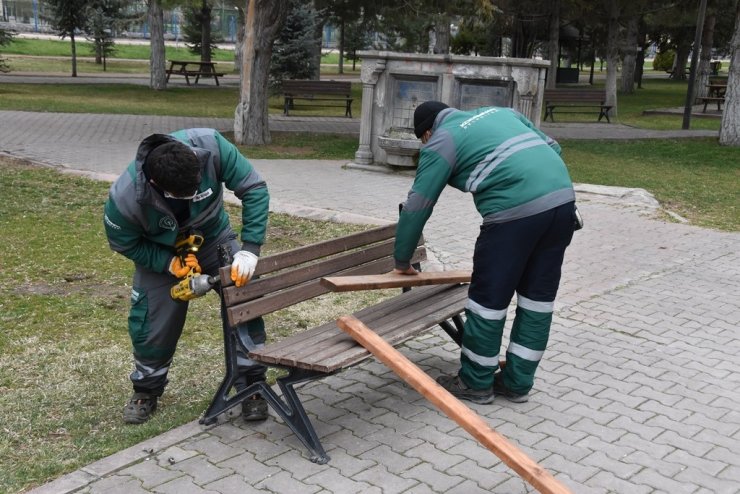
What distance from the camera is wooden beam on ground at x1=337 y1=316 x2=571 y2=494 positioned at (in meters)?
3.33

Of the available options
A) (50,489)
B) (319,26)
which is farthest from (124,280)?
(319,26)

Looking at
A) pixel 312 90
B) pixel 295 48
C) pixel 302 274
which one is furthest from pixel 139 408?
pixel 295 48

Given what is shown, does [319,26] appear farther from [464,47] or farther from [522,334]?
[522,334]

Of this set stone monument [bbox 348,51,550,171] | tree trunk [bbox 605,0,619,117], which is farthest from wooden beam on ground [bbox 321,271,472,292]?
tree trunk [bbox 605,0,619,117]

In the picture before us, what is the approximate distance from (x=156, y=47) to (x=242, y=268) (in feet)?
74.8

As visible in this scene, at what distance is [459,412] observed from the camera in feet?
11.9

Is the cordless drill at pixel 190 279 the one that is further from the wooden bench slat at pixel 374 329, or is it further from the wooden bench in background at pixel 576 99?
the wooden bench in background at pixel 576 99

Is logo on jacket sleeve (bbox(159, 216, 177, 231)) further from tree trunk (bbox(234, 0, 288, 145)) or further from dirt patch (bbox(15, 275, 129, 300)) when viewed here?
tree trunk (bbox(234, 0, 288, 145))

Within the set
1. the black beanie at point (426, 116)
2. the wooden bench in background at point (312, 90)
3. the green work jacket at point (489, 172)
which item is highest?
the black beanie at point (426, 116)

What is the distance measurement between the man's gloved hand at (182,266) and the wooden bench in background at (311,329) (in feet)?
0.69

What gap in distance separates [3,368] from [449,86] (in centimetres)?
818

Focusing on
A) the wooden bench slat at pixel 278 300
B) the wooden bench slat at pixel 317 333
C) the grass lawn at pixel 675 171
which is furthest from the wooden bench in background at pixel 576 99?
the wooden bench slat at pixel 278 300

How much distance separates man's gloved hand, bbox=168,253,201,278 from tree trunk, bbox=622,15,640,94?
2675 centimetres

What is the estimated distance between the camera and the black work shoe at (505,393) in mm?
4543
